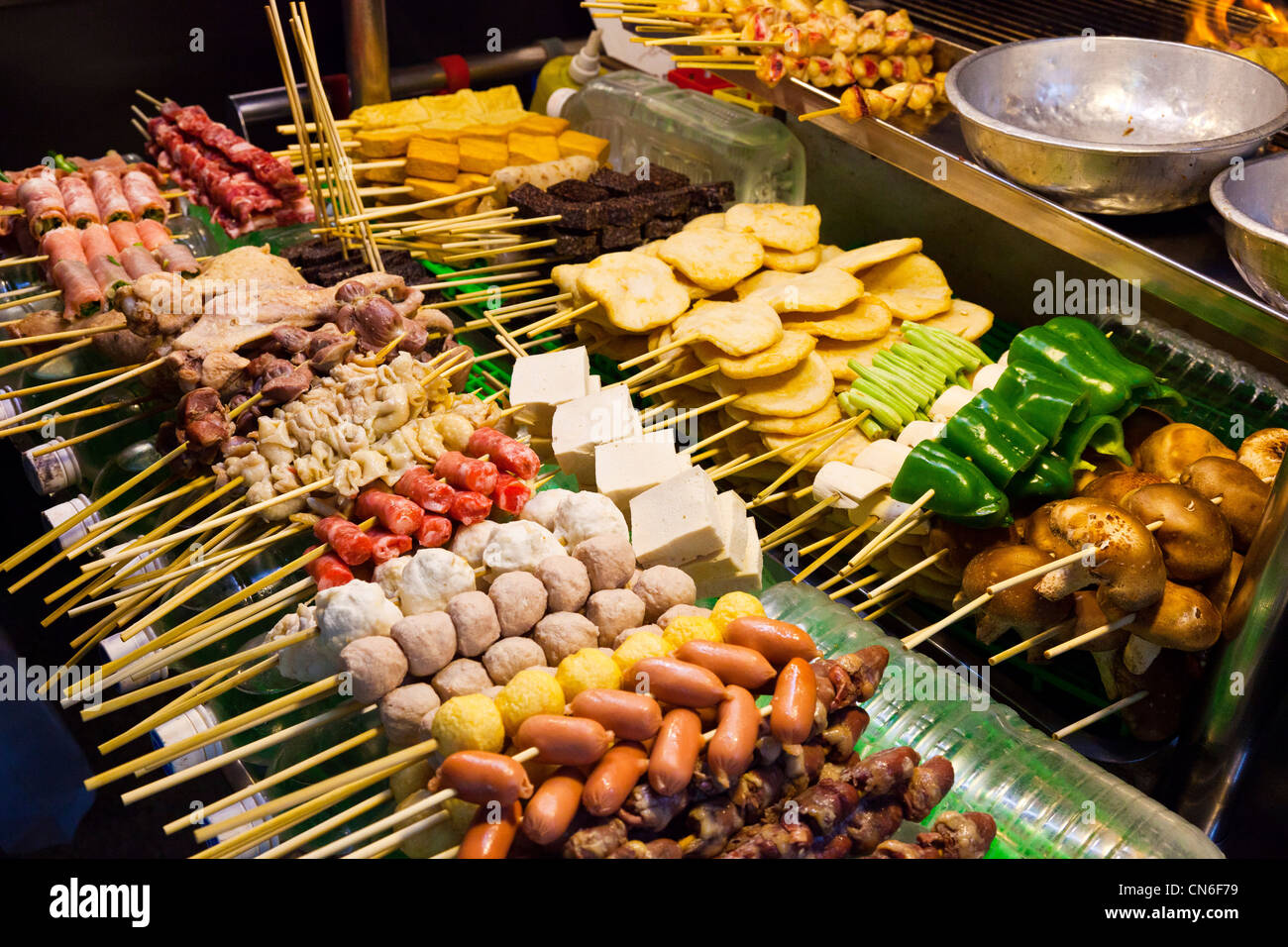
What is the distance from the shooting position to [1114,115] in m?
3.77

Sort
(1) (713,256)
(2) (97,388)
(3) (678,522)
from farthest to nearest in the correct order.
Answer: (1) (713,256) < (2) (97,388) < (3) (678,522)

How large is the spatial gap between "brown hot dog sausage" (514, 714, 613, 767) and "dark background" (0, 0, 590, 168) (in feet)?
17.1

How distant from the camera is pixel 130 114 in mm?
6227

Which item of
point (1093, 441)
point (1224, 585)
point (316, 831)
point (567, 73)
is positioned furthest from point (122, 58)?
point (1224, 585)

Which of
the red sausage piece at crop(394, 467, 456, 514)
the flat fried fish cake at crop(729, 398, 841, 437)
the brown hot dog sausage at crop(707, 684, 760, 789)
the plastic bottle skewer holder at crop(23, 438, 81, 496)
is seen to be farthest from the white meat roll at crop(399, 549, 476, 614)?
the plastic bottle skewer holder at crop(23, 438, 81, 496)

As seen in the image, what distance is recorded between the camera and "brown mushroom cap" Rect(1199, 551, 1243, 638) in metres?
2.75

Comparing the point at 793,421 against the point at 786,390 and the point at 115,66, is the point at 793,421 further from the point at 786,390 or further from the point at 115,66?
the point at 115,66

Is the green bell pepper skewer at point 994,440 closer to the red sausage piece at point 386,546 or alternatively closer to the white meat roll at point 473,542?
the white meat roll at point 473,542

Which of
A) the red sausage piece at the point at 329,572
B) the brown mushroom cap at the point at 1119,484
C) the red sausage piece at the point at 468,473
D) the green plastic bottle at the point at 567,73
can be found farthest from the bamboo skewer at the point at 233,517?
the green plastic bottle at the point at 567,73

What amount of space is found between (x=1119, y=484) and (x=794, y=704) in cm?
148

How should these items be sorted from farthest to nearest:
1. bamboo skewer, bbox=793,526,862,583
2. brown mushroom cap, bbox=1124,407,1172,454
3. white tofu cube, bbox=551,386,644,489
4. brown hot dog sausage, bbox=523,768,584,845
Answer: brown mushroom cap, bbox=1124,407,1172,454 < white tofu cube, bbox=551,386,644,489 < bamboo skewer, bbox=793,526,862,583 < brown hot dog sausage, bbox=523,768,584,845

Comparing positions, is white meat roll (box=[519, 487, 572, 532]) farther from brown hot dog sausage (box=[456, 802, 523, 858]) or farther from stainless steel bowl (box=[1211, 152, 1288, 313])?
stainless steel bowl (box=[1211, 152, 1288, 313])

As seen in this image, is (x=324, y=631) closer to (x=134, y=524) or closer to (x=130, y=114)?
(x=134, y=524)

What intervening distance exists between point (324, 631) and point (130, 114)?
205 inches
